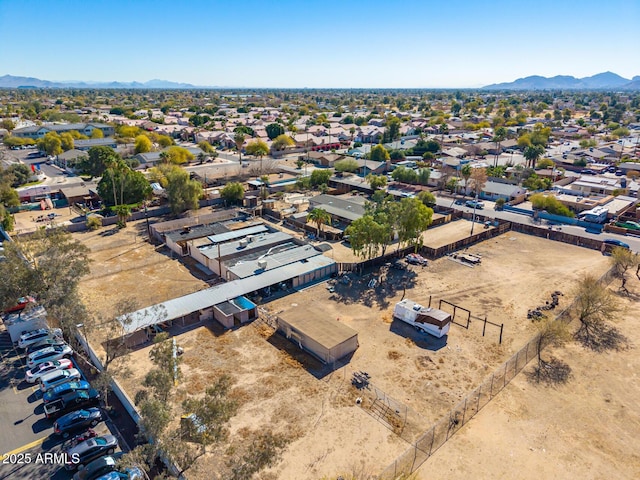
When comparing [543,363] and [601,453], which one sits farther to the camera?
[543,363]

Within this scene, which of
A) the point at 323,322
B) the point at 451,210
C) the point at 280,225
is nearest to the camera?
the point at 323,322

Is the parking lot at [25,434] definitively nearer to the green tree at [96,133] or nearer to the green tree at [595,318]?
the green tree at [595,318]

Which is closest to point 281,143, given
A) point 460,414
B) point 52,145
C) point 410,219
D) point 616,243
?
point 52,145

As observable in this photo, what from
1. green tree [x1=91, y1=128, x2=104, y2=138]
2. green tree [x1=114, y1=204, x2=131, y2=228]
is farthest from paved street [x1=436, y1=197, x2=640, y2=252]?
green tree [x1=91, y1=128, x2=104, y2=138]

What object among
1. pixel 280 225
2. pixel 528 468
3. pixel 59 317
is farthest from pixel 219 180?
pixel 528 468

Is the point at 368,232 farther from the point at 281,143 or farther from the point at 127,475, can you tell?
the point at 281,143

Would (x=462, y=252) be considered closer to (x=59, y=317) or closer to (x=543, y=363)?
(x=543, y=363)

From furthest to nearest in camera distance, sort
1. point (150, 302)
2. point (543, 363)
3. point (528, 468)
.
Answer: point (150, 302) → point (543, 363) → point (528, 468)

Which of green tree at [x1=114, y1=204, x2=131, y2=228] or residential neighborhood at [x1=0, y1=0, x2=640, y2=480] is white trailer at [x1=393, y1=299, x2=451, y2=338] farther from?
green tree at [x1=114, y1=204, x2=131, y2=228]

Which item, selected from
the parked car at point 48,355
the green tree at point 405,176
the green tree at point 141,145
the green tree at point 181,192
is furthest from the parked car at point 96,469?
the green tree at point 141,145
